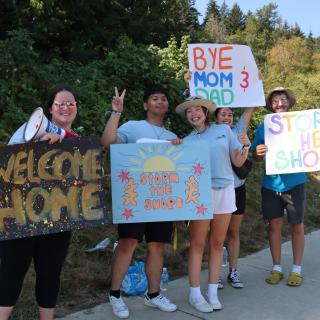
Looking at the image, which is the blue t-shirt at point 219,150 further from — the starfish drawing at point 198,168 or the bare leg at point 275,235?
the bare leg at point 275,235

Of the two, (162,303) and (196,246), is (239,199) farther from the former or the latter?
(162,303)

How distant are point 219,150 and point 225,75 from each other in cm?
101

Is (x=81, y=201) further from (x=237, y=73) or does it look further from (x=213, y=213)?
(x=237, y=73)

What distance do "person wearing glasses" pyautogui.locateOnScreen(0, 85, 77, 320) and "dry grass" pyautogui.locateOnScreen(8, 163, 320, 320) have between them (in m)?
0.67

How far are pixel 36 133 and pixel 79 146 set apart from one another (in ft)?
1.03

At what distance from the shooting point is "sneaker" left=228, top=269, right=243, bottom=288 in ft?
13.3

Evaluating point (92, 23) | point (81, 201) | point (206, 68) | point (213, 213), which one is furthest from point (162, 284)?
point (92, 23)

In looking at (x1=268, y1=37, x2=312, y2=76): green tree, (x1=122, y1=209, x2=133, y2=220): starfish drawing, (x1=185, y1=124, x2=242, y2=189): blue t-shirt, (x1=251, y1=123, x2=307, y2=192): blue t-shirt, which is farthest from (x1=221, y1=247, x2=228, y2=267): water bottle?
(x1=268, y1=37, x2=312, y2=76): green tree

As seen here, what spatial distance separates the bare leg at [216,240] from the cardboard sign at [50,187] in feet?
3.45

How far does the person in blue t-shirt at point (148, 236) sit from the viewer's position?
3.32m

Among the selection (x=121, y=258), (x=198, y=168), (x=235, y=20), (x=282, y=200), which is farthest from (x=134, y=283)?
(x=235, y=20)

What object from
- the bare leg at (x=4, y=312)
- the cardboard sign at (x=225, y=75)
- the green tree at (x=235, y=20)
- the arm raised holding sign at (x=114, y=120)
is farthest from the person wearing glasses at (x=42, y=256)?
the green tree at (x=235, y=20)

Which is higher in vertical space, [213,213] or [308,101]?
[308,101]

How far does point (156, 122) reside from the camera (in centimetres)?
347
